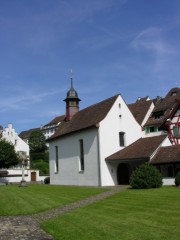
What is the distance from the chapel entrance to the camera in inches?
1575

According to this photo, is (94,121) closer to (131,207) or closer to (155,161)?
(155,161)

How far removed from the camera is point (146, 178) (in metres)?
29.5

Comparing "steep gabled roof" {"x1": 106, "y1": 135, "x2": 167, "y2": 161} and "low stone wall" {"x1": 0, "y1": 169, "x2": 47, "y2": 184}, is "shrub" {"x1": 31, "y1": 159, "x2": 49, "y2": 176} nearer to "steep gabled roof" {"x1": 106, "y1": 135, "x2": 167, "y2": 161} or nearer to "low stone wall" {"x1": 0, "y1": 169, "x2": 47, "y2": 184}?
"low stone wall" {"x1": 0, "y1": 169, "x2": 47, "y2": 184}

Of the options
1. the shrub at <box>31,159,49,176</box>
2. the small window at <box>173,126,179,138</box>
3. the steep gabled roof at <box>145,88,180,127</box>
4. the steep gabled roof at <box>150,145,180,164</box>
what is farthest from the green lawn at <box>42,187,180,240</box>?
the shrub at <box>31,159,49,176</box>

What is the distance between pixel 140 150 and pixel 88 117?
968cm

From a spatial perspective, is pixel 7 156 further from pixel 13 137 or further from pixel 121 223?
pixel 121 223

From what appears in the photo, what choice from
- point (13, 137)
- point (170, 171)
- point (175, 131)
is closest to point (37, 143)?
point (13, 137)

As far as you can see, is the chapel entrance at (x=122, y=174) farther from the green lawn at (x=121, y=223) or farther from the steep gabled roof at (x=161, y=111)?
the green lawn at (x=121, y=223)

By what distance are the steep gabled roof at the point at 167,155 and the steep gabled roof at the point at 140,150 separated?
58 cm

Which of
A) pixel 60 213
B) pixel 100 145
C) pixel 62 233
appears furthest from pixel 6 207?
pixel 100 145

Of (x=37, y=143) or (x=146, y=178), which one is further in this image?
(x=37, y=143)

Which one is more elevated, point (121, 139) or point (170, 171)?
point (121, 139)

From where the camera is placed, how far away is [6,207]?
65.2ft

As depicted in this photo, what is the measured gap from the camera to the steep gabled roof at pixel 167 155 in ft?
105
